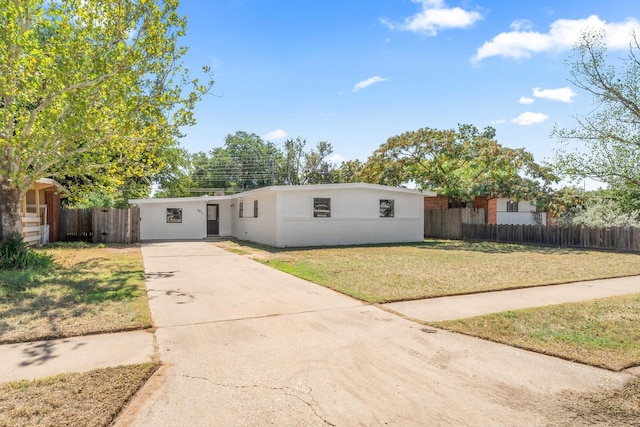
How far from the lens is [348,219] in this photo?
57.6ft

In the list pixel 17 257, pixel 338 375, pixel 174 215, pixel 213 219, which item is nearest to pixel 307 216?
pixel 174 215

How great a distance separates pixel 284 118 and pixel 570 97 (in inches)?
925

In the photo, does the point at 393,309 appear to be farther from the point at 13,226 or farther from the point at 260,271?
the point at 13,226

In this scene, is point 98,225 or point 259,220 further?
point 259,220

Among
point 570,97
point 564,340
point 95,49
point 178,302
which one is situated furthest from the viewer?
point 95,49

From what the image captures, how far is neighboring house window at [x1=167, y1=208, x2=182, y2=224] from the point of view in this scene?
837 inches

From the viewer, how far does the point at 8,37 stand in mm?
8344

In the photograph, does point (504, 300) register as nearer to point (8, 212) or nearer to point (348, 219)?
point (348, 219)

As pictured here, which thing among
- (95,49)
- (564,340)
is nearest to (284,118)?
(95,49)

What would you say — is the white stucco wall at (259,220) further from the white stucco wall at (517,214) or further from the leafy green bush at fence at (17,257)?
the white stucco wall at (517,214)

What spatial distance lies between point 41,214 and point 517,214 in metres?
27.8

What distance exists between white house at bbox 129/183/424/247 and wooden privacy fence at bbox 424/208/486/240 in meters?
3.07

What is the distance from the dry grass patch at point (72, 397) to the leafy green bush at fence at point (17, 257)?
7.47 metres

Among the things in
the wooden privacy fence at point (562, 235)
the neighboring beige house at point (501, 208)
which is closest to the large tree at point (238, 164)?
the neighboring beige house at point (501, 208)
